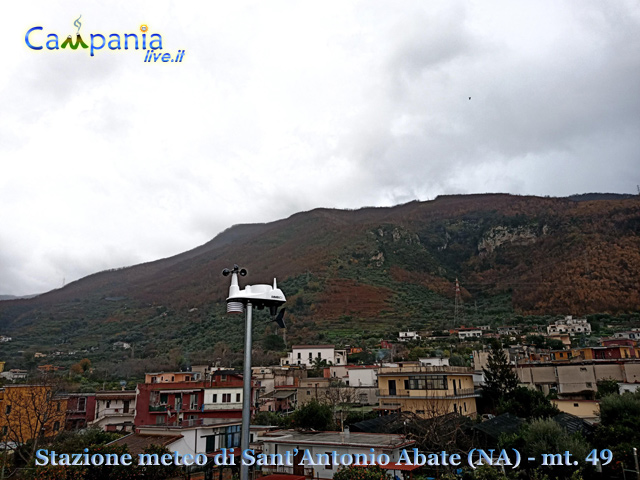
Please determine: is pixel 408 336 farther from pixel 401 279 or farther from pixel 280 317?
pixel 280 317

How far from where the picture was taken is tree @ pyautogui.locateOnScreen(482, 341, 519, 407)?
129 ft

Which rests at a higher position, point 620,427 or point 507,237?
point 507,237

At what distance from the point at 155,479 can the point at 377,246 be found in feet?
393

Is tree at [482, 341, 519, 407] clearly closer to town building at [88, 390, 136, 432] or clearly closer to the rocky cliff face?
town building at [88, 390, 136, 432]

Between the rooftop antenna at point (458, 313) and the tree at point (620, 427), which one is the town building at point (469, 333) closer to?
the rooftop antenna at point (458, 313)

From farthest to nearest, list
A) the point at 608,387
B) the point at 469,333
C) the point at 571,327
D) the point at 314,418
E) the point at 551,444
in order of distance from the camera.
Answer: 1. the point at 469,333
2. the point at 571,327
3. the point at 608,387
4. the point at 314,418
5. the point at 551,444

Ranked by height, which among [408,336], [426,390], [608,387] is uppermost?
[408,336]

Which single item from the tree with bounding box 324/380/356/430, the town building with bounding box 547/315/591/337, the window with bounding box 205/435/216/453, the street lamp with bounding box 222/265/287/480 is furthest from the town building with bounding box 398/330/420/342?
the street lamp with bounding box 222/265/287/480

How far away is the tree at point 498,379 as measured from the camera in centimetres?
3925

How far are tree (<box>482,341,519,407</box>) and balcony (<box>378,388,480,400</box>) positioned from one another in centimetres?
147

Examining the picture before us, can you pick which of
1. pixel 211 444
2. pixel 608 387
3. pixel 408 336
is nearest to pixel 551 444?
pixel 211 444

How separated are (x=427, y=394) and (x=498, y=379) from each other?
7927mm

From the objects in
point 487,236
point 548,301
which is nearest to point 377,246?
point 487,236

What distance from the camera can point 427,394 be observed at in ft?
119
